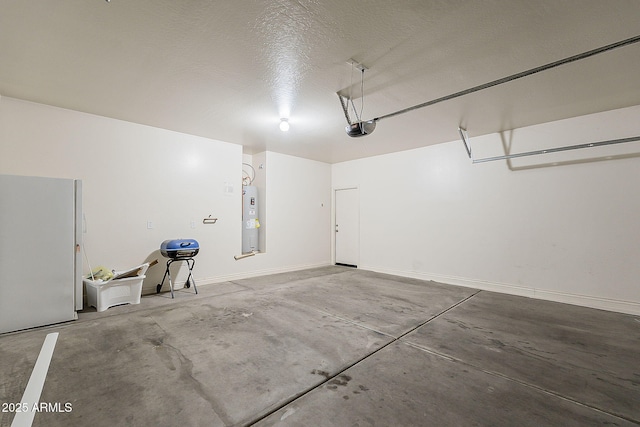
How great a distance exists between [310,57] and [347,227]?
4.98m

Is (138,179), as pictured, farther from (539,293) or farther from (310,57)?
(539,293)

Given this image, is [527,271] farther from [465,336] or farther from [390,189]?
[390,189]

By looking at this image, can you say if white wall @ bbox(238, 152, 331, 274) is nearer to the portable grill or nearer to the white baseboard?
the portable grill

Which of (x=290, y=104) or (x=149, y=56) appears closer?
(x=149, y=56)

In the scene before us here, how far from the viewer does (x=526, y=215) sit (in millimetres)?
4324

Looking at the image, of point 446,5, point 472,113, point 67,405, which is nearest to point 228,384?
point 67,405

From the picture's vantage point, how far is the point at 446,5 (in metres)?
1.89

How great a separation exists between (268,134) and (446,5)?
3.50 metres

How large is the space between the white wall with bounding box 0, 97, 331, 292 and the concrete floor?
1199mm

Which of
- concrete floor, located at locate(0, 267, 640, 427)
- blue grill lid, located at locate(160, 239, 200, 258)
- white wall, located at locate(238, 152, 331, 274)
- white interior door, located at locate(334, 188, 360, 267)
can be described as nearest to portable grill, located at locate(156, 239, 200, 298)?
blue grill lid, located at locate(160, 239, 200, 258)

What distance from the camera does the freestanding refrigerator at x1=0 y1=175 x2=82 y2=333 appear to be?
2.78 metres

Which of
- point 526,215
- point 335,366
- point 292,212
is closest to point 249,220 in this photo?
point 292,212

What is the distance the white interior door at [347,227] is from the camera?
6805 mm

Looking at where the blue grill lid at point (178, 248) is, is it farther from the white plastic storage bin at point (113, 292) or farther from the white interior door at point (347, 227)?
the white interior door at point (347, 227)
